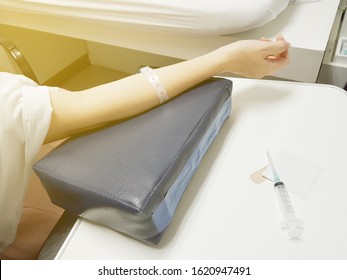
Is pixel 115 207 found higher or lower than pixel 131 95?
lower

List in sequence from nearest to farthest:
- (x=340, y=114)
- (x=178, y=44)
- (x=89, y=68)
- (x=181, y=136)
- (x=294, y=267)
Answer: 1. (x=294, y=267)
2. (x=181, y=136)
3. (x=340, y=114)
4. (x=178, y=44)
5. (x=89, y=68)

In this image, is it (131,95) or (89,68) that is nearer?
(131,95)

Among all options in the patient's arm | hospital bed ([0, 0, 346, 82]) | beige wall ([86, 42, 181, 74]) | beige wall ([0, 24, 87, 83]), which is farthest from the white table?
beige wall ([0, 24, 87, 83])

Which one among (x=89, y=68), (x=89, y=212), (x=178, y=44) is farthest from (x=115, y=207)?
(x=89, y=68)

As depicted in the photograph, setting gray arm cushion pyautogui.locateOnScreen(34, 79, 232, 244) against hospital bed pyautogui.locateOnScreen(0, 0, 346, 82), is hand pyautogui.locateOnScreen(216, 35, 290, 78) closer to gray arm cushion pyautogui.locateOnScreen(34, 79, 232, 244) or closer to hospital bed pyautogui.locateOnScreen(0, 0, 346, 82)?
gray arm cushion pyautogui.locateOnScreen(34, 79, 232, 244)

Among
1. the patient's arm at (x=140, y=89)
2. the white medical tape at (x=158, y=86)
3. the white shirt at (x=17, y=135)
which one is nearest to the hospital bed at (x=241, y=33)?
the patient's arm at (x=140, y=89)

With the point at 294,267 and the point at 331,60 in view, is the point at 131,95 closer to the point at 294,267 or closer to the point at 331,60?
the point at 294,267

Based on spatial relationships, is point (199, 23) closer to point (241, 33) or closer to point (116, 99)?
point (241, 33)

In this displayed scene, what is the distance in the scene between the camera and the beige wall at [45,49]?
5.74 feet

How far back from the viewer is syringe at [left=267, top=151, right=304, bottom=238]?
20.7 inches

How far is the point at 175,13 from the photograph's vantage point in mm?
1046

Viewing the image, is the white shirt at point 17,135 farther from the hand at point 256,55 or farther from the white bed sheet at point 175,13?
the white bed sheet at point 175,13

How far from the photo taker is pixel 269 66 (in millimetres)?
752

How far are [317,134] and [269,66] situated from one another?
0.21 meters
